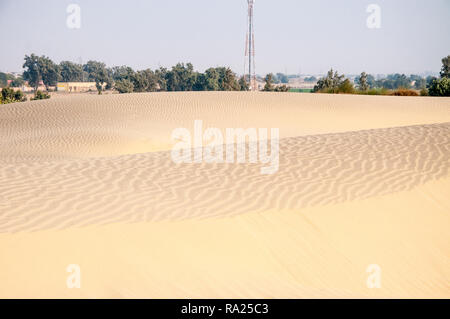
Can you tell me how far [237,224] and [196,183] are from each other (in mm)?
1746

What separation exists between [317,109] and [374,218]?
1867 centimetres

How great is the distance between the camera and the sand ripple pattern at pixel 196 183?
6254mm

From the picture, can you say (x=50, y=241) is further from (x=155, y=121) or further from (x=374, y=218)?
(x=155, y=121)

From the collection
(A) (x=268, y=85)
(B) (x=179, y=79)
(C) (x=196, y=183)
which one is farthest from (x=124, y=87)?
(C) (x=196, y=183)

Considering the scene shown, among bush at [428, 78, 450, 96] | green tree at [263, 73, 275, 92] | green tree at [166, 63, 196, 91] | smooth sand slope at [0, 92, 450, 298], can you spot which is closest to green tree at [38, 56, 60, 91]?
green tree at [166, 63, 196, 91]

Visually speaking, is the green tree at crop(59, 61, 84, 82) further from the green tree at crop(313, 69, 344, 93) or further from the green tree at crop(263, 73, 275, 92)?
the green tree at crop(313, 69, 344, 93)

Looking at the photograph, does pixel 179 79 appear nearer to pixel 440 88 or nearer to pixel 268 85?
pixel 268 85

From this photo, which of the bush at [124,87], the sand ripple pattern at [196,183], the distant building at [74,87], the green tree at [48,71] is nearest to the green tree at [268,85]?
the bush at [124,87]

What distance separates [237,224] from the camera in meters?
6.16

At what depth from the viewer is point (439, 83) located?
33.7m

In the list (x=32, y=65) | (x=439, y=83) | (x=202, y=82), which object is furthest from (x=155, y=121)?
(x=32, y=65)

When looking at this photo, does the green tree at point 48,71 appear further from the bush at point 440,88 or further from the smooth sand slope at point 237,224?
the smooth sand slope at point 237,224

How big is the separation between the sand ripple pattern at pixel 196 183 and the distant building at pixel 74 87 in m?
89.4

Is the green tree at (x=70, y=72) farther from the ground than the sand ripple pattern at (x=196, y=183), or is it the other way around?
the green tree at (x=70, y=72)
